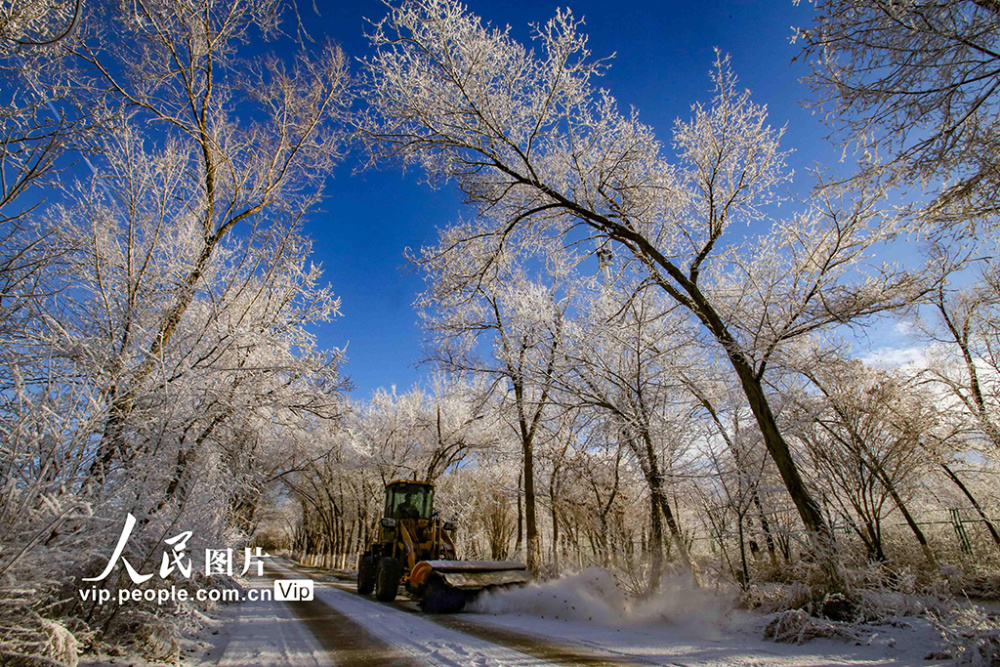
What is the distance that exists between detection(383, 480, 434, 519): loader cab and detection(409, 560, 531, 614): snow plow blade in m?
3.61

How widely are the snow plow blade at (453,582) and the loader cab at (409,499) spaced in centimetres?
361

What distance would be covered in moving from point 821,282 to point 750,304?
1519 millimetres

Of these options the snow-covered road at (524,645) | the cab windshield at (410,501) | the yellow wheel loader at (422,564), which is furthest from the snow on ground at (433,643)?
the cab windshield at (410,501)

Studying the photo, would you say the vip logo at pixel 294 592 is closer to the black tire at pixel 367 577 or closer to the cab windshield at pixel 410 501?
the black tire at pixel 367 577

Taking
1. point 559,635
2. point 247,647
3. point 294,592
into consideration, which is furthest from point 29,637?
point 294,592

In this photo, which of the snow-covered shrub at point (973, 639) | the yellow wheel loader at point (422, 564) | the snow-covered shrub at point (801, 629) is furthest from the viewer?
the yellow wheel loader at point (422, 564)

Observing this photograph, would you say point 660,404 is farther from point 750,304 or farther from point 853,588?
point 853,588

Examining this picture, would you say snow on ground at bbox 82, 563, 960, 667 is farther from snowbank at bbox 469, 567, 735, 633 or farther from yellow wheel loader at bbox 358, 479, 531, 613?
yellow wheel loader at bbox 358, 479, 531, 613

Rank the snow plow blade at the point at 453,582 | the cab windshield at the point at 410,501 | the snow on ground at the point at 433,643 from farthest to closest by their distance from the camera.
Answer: the cab windshield at the point at 410,501
the snow plow blade at the point at 453,582
the snow on ground at the point at 433,643

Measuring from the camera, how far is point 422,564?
994 centimetres

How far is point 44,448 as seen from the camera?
3.07 meters

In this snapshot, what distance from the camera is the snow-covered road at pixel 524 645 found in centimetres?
454

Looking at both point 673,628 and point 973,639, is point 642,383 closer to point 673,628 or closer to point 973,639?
point 673,628

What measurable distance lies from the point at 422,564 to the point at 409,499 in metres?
4.01
